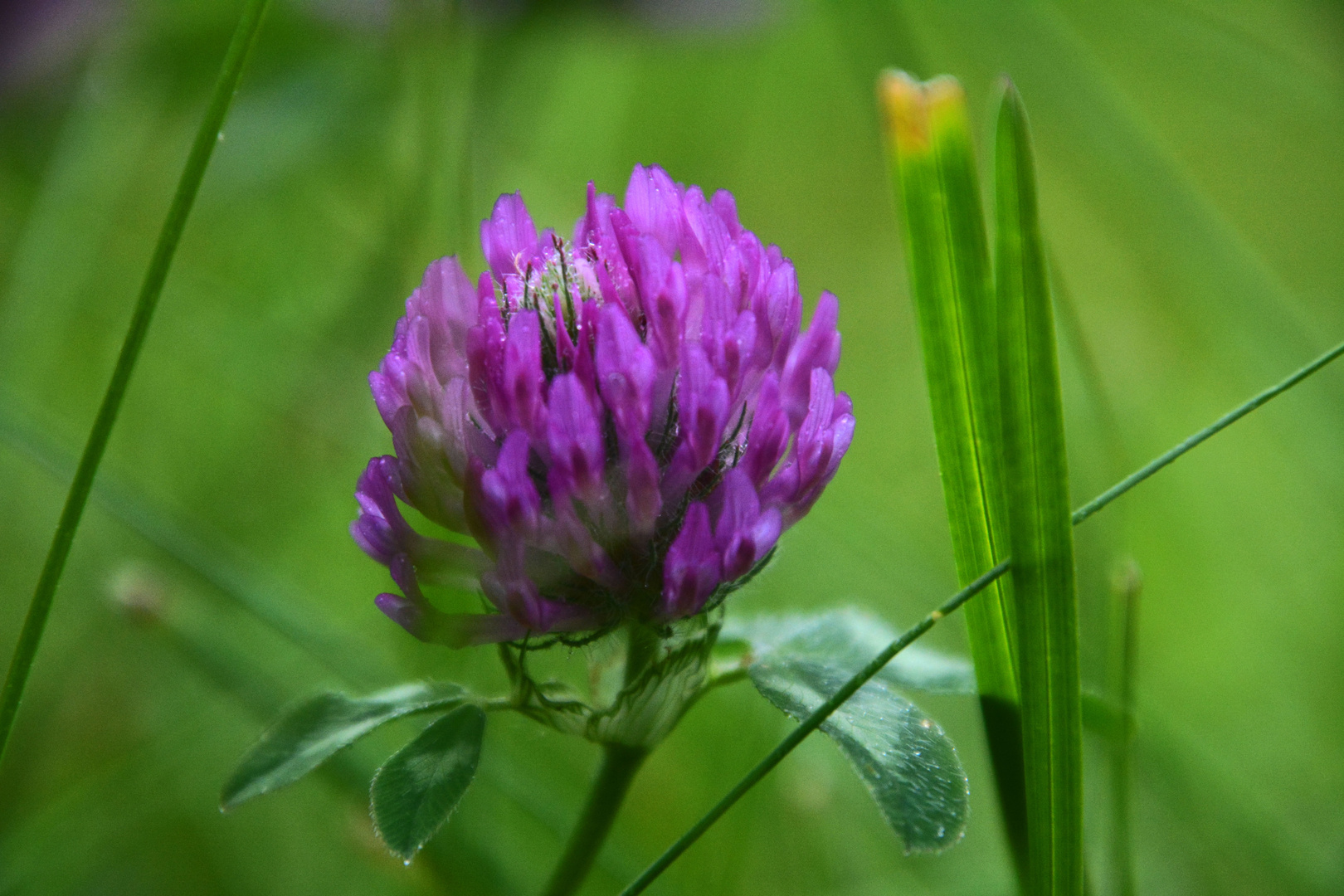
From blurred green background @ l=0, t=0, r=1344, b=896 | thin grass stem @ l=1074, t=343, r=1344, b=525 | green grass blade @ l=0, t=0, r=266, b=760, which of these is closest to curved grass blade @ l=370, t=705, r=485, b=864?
blurred green background @ l=0, t=0, r=1344, b=896

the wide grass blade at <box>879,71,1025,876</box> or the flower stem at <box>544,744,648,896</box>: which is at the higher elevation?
the wide grass blade at <box>879,71,1025,876</box>

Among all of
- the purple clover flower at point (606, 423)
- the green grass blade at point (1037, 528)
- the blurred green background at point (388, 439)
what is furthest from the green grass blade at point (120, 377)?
the green grass blade at point (1037, 528)

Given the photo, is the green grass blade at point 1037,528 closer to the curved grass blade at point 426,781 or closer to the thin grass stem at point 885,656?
the thin grass stem at point 885,656

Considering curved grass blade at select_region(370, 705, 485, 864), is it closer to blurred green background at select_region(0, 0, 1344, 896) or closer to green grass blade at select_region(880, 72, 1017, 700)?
blurred green background at select_region(0, 0, 1344, 896)

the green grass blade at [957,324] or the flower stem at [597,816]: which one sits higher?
the green grass blade at [957,324]

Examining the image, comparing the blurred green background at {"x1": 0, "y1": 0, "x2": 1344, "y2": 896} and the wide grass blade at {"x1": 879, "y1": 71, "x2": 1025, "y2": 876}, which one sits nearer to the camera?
the wide grass blade at {"x1": 879, "y1": 71, "x2": 1025, "y2": 876}
